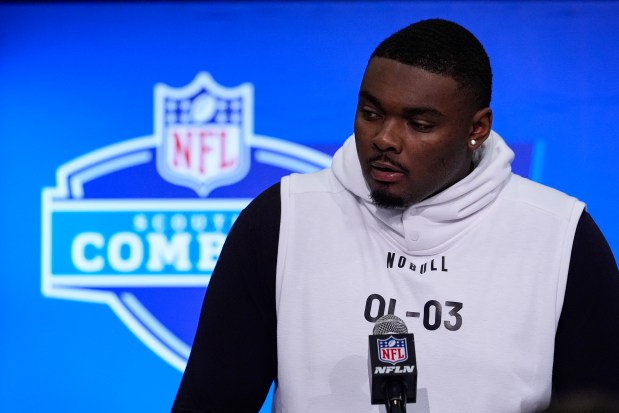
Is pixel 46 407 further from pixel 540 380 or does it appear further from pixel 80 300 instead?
pixel 540 380

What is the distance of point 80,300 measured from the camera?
2.87 meters

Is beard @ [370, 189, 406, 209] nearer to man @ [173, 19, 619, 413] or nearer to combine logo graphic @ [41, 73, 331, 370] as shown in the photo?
man @ [173, 19, 619, 413]

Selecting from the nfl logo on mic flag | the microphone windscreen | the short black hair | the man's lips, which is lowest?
the nfl logo on mic flag

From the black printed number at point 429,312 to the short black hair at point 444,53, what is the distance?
0.35 metres

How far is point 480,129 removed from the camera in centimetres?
170

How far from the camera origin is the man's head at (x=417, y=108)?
158cm

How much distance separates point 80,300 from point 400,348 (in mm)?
A: 1777

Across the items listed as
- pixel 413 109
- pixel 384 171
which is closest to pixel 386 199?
pixel 384 171

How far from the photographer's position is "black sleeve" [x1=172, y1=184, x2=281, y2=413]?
1669 mm

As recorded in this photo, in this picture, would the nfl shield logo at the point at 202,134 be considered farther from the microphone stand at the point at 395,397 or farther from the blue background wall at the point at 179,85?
the microphone stand at the point at 395,397

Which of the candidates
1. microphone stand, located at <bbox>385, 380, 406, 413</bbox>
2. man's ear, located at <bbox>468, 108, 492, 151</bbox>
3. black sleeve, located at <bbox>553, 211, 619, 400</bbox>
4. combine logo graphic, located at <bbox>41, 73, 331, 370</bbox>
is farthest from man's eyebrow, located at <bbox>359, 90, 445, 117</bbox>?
combine logo graphic, located at <bbox>41, 73, 331, 370</bbox>

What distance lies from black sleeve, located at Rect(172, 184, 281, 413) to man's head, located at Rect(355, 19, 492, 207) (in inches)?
8.9

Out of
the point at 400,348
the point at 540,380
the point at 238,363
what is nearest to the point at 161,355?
the point at 238,363

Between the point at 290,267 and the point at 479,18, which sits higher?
the point at 479,18
